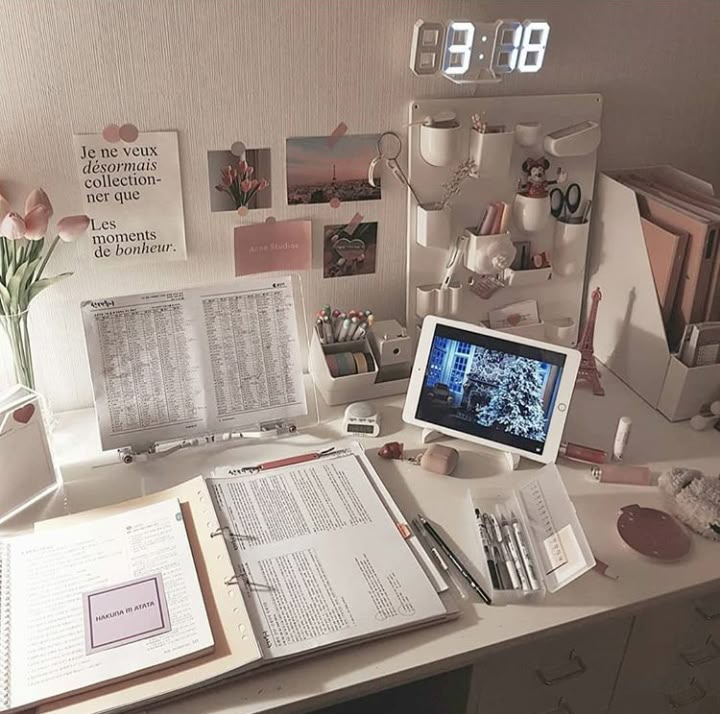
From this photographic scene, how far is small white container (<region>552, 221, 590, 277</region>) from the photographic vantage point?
146 centimetres

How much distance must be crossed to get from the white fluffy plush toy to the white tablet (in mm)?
180

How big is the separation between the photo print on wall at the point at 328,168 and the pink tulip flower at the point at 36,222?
0.40 meters

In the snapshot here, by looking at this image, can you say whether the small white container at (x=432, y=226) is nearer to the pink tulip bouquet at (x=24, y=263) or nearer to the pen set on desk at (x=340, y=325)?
the pen set on desk at (x=340, y=325)

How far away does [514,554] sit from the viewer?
105 cm

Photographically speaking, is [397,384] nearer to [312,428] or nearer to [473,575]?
[312,428]

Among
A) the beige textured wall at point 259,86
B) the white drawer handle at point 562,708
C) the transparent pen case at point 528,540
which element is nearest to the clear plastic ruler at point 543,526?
the transparent pen case at point 528,540

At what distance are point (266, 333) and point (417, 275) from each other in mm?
330

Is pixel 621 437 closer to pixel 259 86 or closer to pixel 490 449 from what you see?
pixel 490 449

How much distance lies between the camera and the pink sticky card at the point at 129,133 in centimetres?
119

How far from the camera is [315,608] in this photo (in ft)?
3.13

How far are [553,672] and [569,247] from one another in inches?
30.3

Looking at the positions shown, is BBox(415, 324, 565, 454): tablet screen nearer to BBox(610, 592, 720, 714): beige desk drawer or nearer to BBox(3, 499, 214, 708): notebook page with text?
BBox(610, 592, 720, 714): beige desk drawer

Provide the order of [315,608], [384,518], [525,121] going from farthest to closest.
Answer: [525,121] → [384,518] → [315,608]

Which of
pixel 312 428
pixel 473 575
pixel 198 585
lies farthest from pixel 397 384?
pixel 198 585
